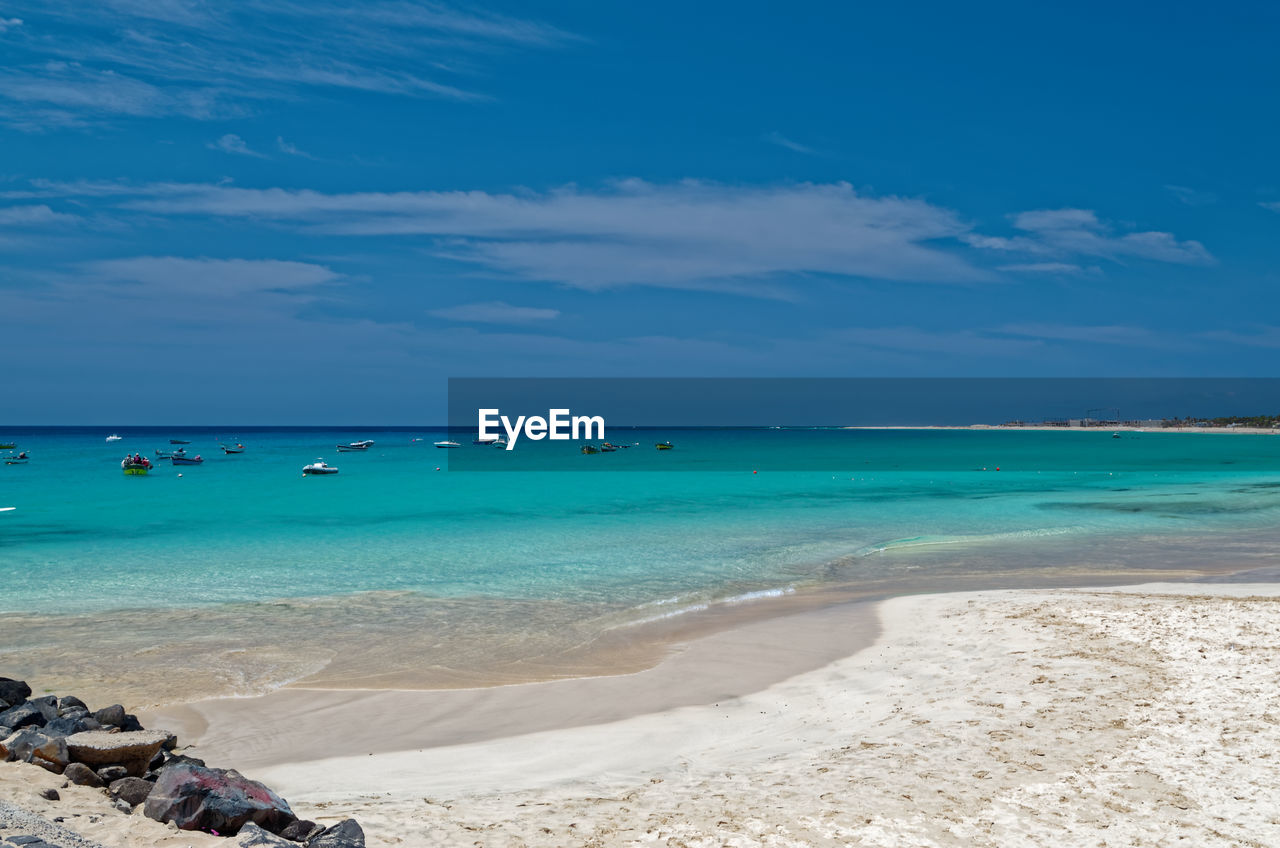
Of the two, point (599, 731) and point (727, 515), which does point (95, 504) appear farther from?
point (599, 731)

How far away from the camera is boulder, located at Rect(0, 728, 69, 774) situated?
7.11 m

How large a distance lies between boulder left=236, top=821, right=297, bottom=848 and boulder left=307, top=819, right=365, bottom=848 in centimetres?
17

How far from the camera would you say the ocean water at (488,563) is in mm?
13062

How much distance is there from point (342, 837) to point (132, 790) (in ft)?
6.92

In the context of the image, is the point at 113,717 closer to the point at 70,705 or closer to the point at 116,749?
the point at 70,705

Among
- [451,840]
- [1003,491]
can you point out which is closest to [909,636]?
[451,840]

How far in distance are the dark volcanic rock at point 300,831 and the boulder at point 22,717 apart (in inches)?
163

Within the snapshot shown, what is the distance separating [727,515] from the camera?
3509cm

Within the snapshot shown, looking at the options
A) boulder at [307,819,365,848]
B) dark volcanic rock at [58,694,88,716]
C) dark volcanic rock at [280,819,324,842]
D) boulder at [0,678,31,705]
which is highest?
boulder at [307,819,365,848]

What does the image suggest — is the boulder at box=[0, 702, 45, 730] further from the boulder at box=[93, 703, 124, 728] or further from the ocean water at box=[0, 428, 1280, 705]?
the ocean water at box=[0, 428, 1280, 705]

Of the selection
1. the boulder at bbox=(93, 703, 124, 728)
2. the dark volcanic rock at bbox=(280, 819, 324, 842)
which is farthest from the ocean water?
the dark volcanic rock at bbox=(280, 819, 324, 842)

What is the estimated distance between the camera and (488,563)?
22.6 m

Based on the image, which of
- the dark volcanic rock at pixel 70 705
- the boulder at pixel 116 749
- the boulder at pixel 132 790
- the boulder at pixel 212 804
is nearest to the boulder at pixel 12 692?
the dark volcanic rock at pixel 70 705

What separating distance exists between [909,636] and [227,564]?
710 inches
